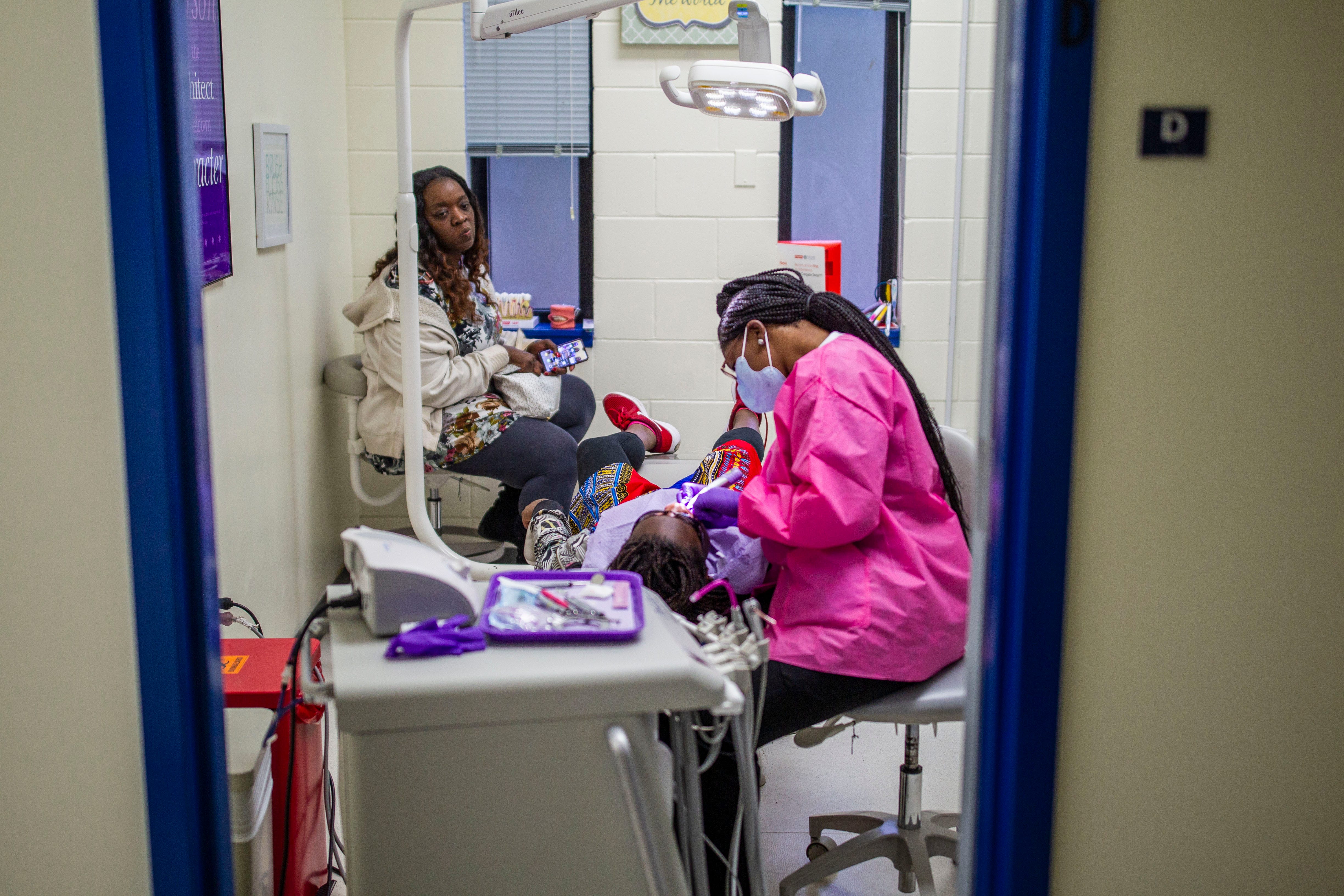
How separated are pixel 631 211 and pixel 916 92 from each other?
1070mm

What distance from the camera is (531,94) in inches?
162

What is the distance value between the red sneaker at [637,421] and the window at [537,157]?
0.76 m

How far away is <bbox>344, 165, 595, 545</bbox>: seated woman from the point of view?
3508mm

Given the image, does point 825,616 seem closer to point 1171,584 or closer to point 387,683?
point 1171,584

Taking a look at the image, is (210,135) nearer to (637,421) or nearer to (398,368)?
(398,368)

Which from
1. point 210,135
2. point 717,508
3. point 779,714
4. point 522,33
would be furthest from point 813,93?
point 779,714

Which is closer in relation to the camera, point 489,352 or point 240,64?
point 240,64

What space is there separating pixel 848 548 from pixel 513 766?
757 millimetres

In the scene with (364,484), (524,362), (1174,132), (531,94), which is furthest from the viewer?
(364,484)

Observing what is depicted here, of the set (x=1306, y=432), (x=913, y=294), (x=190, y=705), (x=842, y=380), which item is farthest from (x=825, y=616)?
(x=913, y=294)

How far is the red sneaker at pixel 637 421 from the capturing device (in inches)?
134

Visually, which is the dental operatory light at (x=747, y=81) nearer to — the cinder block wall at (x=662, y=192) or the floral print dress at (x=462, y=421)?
the floral print dress at (x=462, y=421)

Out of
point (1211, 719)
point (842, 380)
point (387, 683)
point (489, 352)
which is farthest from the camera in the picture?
point (489, 352)

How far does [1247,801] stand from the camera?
1.38 meters
